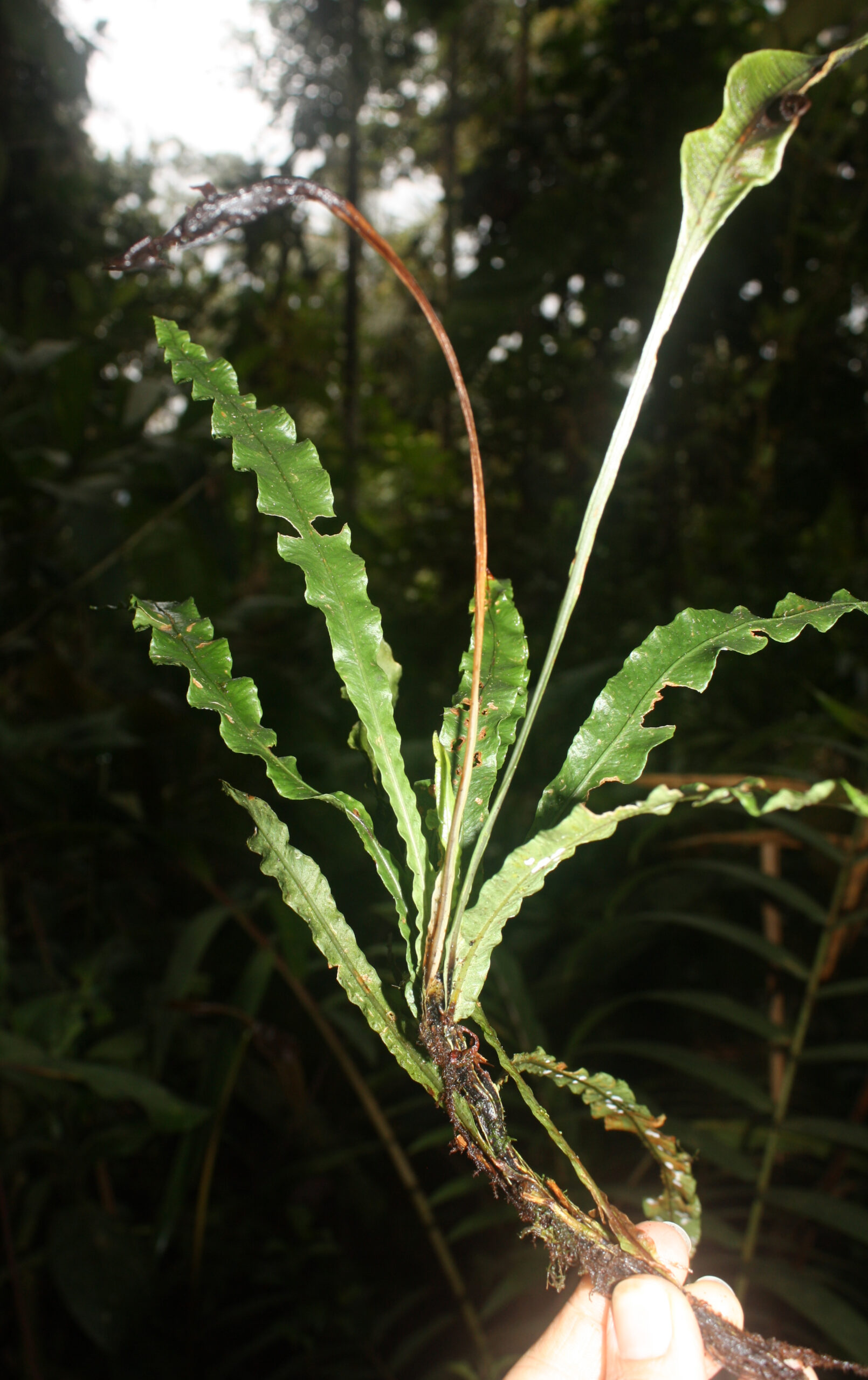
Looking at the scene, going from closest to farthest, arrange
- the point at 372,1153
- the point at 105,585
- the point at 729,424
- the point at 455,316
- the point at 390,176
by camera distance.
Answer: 1. the point at 105,585
2. the point at 372,1153
3. the point at 455,316
4. the point at 729,424
5. the point at 390,176

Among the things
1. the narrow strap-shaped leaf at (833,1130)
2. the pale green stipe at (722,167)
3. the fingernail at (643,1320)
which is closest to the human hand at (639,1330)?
the fingernail at (643,1320)

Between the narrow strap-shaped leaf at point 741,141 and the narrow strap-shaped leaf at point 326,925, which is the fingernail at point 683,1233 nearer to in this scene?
the narrow strap-shaped leaf at point 326,925

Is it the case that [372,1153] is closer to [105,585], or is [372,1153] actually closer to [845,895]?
[845,895]

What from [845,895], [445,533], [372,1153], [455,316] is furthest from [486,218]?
[372,1153]

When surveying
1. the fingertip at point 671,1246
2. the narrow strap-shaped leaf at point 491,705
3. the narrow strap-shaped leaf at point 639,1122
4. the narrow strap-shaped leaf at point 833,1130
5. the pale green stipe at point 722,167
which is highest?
the pale green stipe at point 722,167

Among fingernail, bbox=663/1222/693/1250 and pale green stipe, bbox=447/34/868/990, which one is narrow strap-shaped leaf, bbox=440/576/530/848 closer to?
pale green stipe, bbox=447/34/868/990
